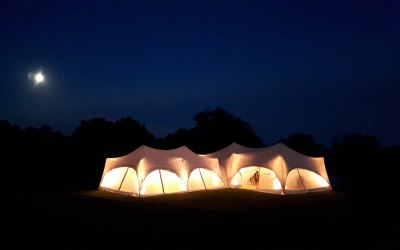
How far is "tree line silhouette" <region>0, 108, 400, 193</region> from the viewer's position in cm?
2147

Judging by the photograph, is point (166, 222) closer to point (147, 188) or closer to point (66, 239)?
point (66, 239)

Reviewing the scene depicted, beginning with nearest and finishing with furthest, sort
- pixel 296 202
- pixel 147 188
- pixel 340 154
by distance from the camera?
pixel 296 202
pixel 147 188
pixel 340 154

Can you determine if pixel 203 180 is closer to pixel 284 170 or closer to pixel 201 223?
pixel 284 170

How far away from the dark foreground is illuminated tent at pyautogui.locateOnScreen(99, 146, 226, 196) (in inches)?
48.4

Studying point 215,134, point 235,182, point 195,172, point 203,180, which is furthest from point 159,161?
point 215,134

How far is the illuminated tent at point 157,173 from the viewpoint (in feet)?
53.9

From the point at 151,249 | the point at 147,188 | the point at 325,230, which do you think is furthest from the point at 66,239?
the point at 147,188

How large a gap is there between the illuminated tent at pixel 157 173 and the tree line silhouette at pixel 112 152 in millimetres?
3053

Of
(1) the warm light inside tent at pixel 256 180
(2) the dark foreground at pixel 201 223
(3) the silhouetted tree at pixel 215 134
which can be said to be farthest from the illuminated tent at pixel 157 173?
(3) the silhouetted tree at pixel 215 134

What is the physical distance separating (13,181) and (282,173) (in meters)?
16.6

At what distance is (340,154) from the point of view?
34.9 meters

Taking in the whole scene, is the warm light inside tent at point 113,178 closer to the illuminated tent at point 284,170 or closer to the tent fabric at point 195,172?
the tent fabric at point 195,172

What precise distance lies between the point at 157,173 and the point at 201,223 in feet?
25.3

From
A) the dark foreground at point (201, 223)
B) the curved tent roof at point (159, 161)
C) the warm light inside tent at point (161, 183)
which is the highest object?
the curved tent roof at point (159, 161)
